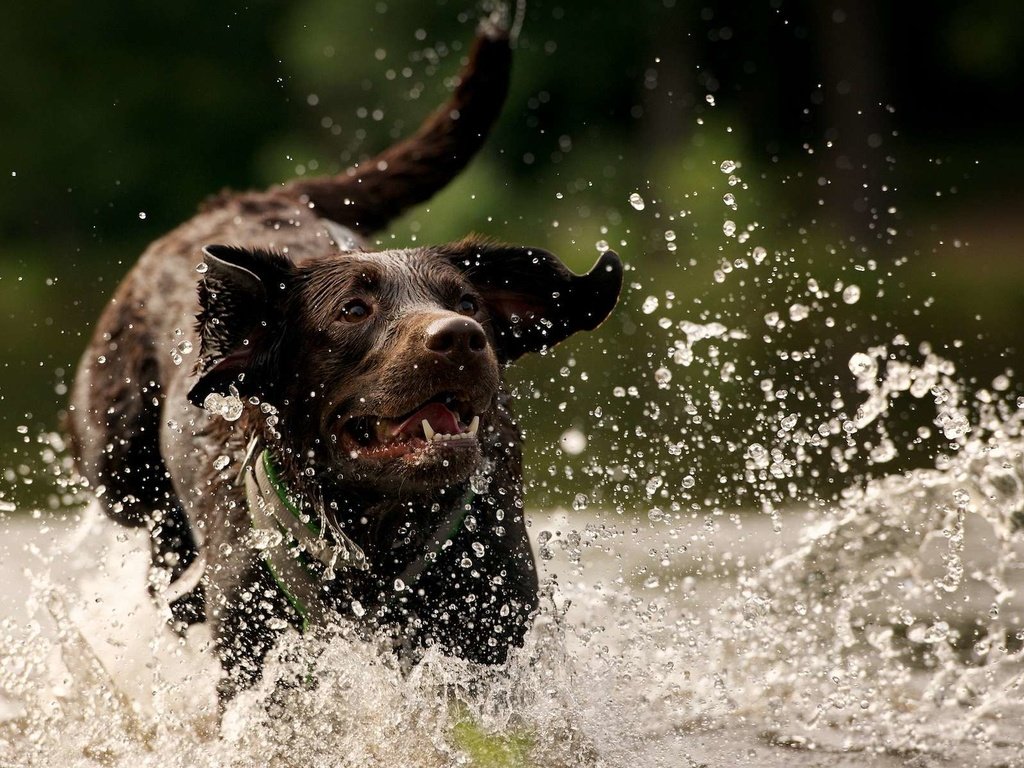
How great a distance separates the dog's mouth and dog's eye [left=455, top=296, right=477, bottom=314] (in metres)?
0.41

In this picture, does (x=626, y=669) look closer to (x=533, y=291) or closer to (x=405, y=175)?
(x=533, y=291)

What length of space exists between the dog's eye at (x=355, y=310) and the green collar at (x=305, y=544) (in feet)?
1.52

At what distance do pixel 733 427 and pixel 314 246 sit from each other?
173 inches

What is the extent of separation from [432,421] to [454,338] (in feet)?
0.93

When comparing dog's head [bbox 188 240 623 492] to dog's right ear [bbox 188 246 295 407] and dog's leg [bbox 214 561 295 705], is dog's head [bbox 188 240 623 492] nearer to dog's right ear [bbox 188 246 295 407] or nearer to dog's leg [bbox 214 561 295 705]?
dog's right ear [bbox 188 246 295 407]

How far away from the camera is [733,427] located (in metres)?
9.17

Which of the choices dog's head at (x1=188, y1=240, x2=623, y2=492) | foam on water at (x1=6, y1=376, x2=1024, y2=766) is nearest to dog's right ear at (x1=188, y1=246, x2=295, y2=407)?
dog's head at (x1=188, y1=240, x2=623, y2=492)

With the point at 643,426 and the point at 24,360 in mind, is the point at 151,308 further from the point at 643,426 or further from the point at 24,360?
the point at 24,360

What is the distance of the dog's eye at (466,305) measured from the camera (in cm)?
433

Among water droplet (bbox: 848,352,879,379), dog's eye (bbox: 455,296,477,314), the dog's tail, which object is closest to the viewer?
dog's eye (bbox: 455,296,477,314)

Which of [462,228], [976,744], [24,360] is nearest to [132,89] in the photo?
[462,228]

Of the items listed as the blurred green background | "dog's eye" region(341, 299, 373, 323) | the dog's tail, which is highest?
the blurred green background

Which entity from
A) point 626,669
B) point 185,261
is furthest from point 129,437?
point 626,669

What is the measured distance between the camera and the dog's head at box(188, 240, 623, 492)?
3.91 metres
